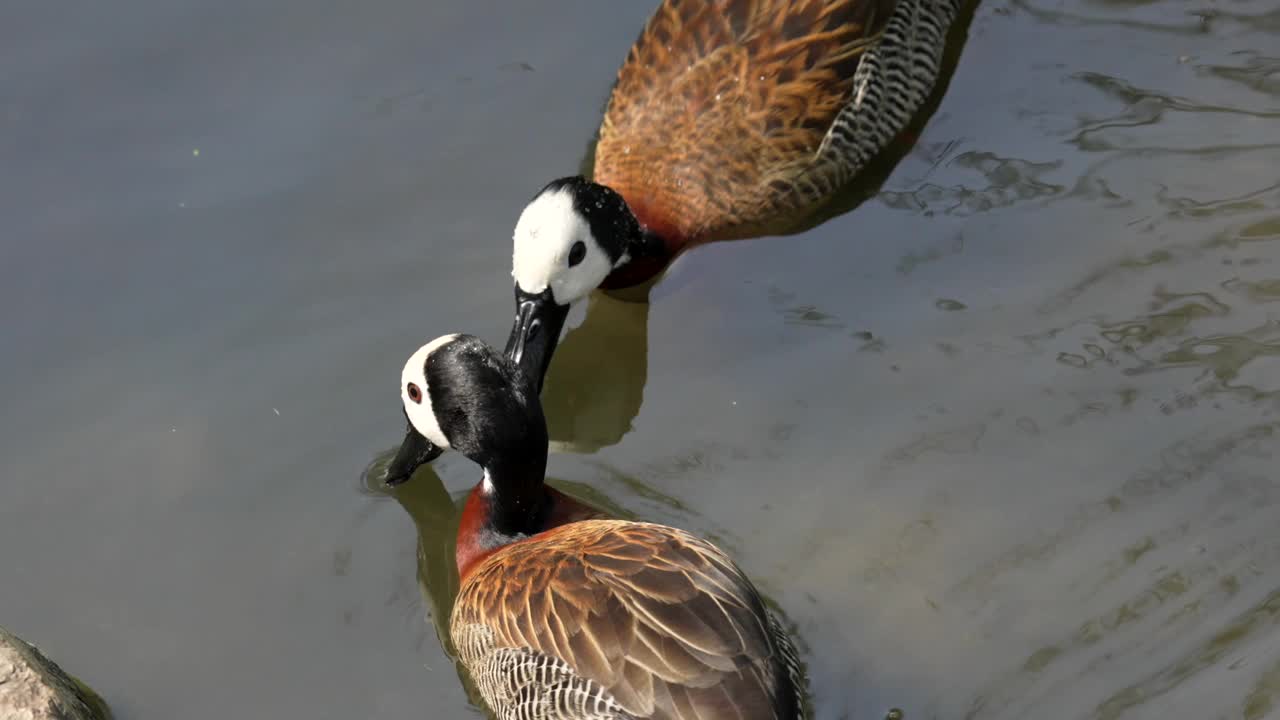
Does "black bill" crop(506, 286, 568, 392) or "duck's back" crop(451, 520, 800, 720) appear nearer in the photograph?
"duck's back" crop(451, 520, 800, 720)

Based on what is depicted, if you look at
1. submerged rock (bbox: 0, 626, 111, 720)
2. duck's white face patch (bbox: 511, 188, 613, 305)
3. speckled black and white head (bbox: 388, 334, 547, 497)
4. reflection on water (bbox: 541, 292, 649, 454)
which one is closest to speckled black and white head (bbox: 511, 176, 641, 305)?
duck's white face patch (bbox: 511, 188, 613, 305)

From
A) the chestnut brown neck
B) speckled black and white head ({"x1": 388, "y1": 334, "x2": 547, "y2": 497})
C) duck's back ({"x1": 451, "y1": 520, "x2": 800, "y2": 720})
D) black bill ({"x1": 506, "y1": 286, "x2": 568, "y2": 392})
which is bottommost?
Result: the chestnut brown neck

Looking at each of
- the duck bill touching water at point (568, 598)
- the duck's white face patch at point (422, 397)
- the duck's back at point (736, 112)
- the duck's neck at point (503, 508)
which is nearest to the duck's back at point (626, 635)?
the duck bill touching water at point (568, 598)

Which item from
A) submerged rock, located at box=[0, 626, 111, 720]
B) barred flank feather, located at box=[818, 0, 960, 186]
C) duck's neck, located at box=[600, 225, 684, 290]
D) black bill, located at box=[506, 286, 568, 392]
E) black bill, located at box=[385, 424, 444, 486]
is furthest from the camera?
barred flank feather, located at box=[818, 0, 960, 186]

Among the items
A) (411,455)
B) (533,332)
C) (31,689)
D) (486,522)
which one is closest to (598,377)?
(533,332)

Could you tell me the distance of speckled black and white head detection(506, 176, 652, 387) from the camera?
251 inches

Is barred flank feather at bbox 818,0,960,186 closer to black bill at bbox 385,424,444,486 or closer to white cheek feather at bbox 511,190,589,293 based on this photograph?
white cheek feather at bbox 511,190,589,293

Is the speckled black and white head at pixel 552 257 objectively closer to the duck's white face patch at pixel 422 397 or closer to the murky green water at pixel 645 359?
the murky green water at pixel 645 359

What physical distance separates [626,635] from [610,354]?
2269mm

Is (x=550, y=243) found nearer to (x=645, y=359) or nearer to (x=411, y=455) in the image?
(x=645, y=359)

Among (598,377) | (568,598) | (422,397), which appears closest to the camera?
(568,598)

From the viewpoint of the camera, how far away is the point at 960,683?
5320 millimetres

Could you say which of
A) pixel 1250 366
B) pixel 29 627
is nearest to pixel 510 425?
pixel 29 627

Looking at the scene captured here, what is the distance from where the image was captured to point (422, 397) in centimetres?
556
